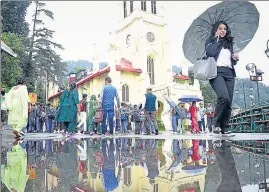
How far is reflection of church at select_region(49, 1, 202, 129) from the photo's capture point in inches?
1261

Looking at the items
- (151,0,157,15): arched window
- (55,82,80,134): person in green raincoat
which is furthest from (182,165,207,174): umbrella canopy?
(151,0,157,15): arched window

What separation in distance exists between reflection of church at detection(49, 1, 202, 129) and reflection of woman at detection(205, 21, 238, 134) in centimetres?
2527

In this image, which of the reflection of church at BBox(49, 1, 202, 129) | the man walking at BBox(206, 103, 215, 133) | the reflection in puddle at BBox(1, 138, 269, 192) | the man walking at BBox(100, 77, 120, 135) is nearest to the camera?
the reflection in puddle at BBox(1, 138, 269, 192)

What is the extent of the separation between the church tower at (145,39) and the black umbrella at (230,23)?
2830cm

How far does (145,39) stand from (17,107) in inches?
1190

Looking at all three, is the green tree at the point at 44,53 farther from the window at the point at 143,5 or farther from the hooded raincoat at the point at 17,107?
the hooded raincoat at the point at 17,107

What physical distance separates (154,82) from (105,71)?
6.49 meters

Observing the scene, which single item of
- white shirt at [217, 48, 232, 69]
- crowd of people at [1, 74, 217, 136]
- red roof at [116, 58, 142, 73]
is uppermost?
red roof at [116, 58, 142, 73]

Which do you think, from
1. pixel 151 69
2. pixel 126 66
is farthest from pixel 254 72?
pixel 151 69

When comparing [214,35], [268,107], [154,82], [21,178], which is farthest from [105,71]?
[21,178]

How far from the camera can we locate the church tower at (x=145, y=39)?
117ft

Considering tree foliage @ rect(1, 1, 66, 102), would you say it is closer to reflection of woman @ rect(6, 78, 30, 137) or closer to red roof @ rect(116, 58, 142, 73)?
red roof @ rect(116, 58, 142, 73)

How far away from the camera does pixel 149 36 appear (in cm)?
3691

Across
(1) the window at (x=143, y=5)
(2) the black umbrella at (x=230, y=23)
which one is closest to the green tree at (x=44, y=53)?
(1) the window at (x=143, y=5)
